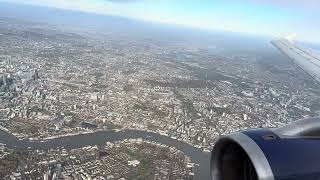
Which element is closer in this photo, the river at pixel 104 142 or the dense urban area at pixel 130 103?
the dense urban area at pixel 130 103

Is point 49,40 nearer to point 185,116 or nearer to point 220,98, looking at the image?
point 220,98

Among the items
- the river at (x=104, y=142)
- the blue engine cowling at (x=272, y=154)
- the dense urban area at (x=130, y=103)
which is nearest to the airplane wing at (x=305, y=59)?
the dense urban area at (x=130, y=103)

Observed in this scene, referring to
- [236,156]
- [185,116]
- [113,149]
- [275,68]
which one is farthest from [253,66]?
[236,156]

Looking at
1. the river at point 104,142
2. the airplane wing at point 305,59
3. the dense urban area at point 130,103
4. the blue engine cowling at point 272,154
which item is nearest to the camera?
the blue engine cowling at point 272,154

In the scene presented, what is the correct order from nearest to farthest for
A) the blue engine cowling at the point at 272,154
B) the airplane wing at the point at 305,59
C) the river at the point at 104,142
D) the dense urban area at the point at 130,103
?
the blue engine cowling at the point at 272,154
the airplane wing at the point at 305,59
the dense urban area at the point at 130,103
the river at the point at 104,142

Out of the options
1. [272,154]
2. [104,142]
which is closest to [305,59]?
[104,142]

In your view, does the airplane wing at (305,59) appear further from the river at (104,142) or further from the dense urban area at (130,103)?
the river at (104,142)

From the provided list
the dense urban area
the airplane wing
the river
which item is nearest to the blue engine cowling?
the airplane wing
